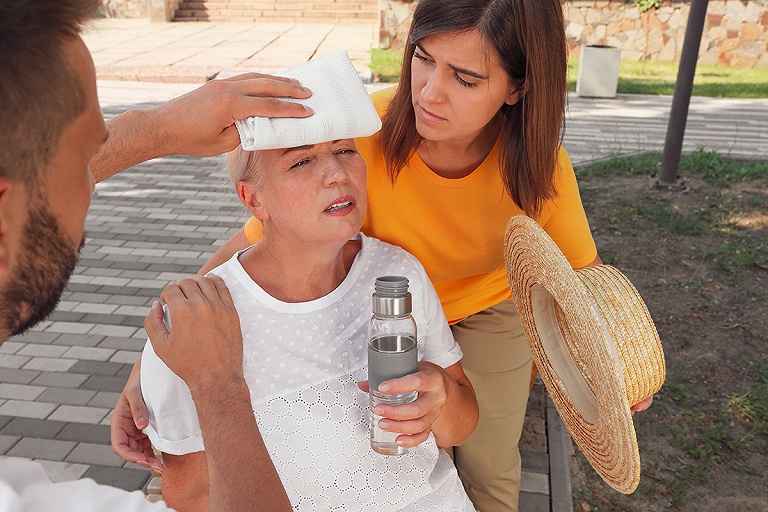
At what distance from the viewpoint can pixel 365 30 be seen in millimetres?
17938

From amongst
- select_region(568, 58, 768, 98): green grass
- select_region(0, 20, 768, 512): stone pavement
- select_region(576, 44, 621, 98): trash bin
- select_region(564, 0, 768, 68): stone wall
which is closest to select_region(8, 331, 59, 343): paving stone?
select_region(0, 20, 768, 512): stone pavement

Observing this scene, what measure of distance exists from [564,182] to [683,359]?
2.15 metres

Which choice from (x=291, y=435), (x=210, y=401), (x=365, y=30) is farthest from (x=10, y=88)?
(x=365, y=30)

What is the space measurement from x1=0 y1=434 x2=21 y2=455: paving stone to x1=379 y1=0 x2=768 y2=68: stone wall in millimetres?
12139

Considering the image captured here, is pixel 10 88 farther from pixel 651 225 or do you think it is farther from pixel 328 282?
pixel 651 225

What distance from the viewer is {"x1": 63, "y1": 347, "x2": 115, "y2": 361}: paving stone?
4277 millimetres

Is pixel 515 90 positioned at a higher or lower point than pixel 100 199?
higher

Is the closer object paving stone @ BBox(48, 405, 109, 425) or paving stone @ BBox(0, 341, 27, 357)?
paving stone @ BBox(48, 405, 109, 425)

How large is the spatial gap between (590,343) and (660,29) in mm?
14659

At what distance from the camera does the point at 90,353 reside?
432 centimetres

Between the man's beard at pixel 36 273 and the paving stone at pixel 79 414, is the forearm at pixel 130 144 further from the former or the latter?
the paving stone at pixel 79 414

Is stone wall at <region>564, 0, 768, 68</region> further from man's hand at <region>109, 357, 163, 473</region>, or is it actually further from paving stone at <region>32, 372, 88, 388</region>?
man's hand at <region>109, 357, 163, 473</region>

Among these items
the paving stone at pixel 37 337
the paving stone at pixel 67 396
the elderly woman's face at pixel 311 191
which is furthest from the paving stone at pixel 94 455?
the elderly woman's face at pixel 311 191

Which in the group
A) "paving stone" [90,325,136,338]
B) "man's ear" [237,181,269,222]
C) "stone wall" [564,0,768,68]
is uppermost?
"man's ear" [237,181,269,222]
